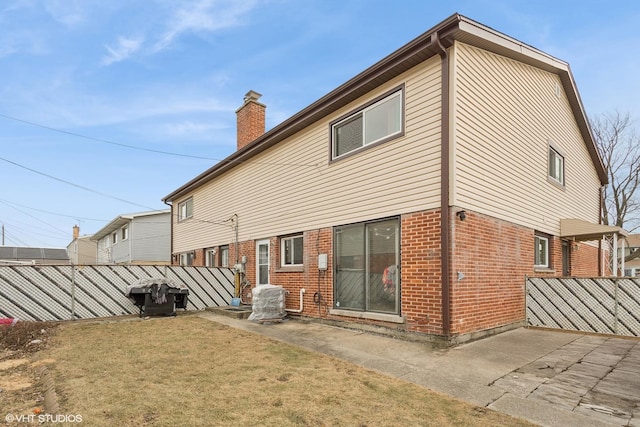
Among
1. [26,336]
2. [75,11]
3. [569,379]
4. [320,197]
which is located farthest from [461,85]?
[75,11]

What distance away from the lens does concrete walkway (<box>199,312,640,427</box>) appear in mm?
3850

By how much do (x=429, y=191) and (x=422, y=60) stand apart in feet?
8.79

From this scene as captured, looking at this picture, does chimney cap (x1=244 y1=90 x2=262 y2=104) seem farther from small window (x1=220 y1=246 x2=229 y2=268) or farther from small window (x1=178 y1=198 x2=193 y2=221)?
small window (x1=220 y1=246 x2=229 y2=268)

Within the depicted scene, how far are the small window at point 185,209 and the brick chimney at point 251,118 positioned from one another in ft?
15.9

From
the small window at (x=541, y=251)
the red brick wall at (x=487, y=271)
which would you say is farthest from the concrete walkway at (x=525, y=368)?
the small window at (x=541, y=251)

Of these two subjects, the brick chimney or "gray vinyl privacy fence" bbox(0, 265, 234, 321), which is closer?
"gray vinyl privacy fence" bbox(0, 265, 234, 321)

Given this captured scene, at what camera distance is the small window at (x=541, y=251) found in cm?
1020

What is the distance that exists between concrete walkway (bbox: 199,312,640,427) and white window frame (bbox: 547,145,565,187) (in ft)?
17.0

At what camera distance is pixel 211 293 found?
1309 centimetres

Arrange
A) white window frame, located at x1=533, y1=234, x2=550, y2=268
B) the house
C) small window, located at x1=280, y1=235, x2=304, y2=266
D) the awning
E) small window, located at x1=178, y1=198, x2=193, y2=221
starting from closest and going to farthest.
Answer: the house
white window frame, located at x1=533, y1=234, x2=550, y2=268
the awning
small window, located at x1=280, y1=235, x2=304, y2=266
small window, located at x1=178, y1=198, x2=193, y2=221

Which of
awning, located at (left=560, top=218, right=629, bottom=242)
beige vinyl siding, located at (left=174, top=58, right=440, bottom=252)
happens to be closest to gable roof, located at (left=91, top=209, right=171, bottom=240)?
beige vinyl siding, located at (left=174, top=58, right=440, bottom=252)

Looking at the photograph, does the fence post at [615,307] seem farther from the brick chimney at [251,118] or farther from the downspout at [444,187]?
the brick chimney at [251,118]

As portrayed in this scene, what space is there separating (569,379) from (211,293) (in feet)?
36.0
